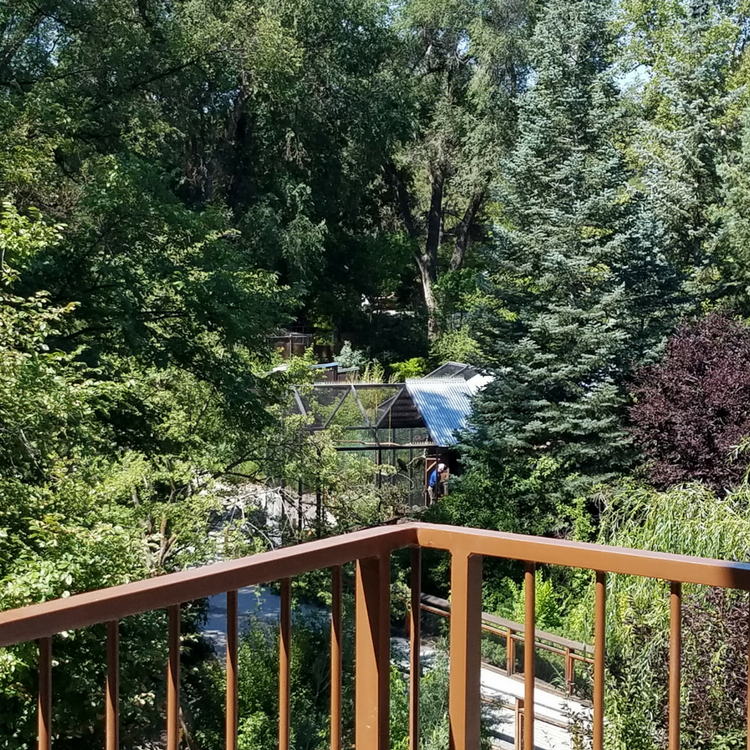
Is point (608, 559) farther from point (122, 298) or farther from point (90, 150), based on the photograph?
point (90, 150)

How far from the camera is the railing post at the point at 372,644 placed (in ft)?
5.79

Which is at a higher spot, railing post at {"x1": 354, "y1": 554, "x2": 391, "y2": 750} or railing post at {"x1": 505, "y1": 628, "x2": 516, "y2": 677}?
railing post at {"x1": 354, "y1": 554, "x2": 391, "y2": 750}

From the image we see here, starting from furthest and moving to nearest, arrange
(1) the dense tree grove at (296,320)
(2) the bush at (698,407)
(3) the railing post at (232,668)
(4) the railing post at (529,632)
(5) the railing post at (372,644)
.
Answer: (2) the bush at (698,407) < (1) the dense tree grove at (296,320) < (5) the railing post at (372,644) < (4) the railing post at (529,632) < (3) the railing post at (232,668)

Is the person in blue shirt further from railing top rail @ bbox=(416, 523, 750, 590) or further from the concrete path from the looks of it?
railing top rail @ bbox=(416, 523, 750, 590)

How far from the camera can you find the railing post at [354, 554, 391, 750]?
176 centimetres

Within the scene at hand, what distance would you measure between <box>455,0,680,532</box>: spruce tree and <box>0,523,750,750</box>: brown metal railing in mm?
12738

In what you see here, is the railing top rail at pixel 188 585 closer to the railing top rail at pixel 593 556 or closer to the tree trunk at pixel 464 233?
the railing top rail at pixel 593 556

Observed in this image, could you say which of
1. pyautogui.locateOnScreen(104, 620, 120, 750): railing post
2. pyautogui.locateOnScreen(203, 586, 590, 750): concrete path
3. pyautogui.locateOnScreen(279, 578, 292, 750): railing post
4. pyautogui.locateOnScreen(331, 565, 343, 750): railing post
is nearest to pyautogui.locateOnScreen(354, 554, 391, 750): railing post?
pyautogui.locateOnScreen(331, 565, 343, 750): railing post

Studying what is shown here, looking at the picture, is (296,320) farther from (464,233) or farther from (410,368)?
(464,233)

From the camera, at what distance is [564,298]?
15.1m

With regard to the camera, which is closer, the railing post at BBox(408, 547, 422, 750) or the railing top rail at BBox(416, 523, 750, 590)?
the railing top rail at BBox(416, 523, 750, 590)

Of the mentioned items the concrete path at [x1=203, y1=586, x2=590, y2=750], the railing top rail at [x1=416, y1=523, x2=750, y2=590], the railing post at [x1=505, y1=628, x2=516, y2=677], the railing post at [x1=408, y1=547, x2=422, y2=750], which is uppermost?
the railing top rail at [x1=416, y1=523, x2=750, y2=590]

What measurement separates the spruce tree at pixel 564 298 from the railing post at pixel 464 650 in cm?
1272

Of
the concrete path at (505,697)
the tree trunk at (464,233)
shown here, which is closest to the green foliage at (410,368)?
→ the tree trunk at (464,233)
